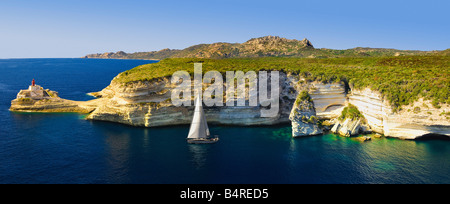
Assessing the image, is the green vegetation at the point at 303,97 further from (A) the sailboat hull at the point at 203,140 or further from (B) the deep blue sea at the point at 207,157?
(A) the sailboat hull at the point at 203,140

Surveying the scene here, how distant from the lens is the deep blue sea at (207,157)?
3177cm

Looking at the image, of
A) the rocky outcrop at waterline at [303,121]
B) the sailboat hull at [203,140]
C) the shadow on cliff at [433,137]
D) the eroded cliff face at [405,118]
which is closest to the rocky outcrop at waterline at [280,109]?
the rocky outcrop at waterline at [303,121]

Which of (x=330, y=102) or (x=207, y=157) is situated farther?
(x=330, y=102)

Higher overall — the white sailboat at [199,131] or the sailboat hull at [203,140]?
the white sailboat at [199,131]

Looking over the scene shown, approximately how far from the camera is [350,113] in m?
50.5

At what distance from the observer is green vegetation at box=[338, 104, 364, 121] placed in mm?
49991

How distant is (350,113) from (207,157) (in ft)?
102

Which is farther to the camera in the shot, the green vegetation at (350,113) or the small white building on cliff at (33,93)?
the small white building on cliff at (33,93)

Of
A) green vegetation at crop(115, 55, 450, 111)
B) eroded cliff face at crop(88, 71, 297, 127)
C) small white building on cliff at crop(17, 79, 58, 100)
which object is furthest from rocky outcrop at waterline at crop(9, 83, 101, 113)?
green vegetation at crop(115, 55, 450, 111)

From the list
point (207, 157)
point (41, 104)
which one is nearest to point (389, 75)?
A: point (207, 157)

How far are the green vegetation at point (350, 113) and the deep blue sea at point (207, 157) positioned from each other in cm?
590

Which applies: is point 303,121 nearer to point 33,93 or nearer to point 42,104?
point 42,104

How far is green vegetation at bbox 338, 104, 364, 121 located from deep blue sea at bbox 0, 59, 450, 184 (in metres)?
5.90

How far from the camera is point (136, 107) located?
2105 inches
